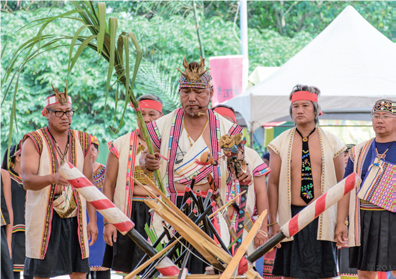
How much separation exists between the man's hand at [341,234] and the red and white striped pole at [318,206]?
2661 millimetres

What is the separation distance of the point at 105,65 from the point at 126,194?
867 centimetres

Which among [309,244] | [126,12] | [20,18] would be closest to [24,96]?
[20,18]

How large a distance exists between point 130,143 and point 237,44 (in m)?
9.94

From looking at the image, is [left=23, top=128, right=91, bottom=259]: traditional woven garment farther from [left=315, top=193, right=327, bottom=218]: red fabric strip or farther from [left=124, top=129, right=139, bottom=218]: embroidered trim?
[left=315, top=193, right=327, bottom=218]: red fabric strip

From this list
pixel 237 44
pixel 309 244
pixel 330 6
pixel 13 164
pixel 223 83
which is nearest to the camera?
pixel 309 244

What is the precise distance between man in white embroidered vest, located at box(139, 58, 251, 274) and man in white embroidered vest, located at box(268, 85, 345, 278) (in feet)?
3.91

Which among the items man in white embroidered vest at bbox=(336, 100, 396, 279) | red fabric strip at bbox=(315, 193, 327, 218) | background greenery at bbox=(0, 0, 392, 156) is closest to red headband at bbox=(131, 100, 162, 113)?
man in white embroidered vest at bbox=(336, 100, 396, 279)

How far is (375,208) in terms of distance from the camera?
164 inches

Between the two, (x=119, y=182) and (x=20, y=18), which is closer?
(x=119, y=182)

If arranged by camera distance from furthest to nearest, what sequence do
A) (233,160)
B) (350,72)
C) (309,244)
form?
(350,72)
(309,244)
(233,160)

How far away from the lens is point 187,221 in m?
1.82

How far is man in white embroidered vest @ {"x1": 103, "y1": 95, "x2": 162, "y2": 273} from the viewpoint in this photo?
4384 mm

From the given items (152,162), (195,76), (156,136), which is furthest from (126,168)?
(152,162)

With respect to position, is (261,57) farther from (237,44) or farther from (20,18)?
(20,18)
